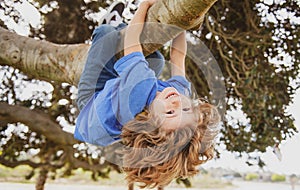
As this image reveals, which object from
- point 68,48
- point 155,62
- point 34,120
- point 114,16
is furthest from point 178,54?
point 34,120

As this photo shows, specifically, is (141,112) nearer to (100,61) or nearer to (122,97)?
(122,97)

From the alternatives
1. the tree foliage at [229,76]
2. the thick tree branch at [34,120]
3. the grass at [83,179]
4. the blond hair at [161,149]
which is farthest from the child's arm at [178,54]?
the grass at [83,179]

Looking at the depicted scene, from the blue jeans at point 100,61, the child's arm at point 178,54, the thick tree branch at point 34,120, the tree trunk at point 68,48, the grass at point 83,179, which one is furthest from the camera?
the grass at point 83,179

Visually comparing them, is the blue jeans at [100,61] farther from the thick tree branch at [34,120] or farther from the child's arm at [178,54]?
the thick tree branch at [34,120]

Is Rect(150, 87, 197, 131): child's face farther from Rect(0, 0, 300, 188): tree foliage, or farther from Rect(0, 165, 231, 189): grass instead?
Rect(0, 165, 231, 189): grass

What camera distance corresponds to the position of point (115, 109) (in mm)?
1299

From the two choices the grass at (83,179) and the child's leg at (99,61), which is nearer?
the child's leg at (99,61)

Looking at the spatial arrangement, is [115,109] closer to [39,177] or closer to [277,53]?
[277,53]

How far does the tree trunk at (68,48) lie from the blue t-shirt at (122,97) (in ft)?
0.27

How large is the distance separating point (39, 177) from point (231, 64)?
52.5 inches

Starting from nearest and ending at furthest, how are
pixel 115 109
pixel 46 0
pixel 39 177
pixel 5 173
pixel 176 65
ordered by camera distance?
pixel 115 109 → pixel 176 65 → pixel 46 0 → pixel 39 177 → pixel 5 173

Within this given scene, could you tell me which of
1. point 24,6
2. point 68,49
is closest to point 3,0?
point 24,6

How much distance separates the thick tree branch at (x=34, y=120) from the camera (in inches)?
86.4

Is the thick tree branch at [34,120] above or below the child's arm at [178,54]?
below
